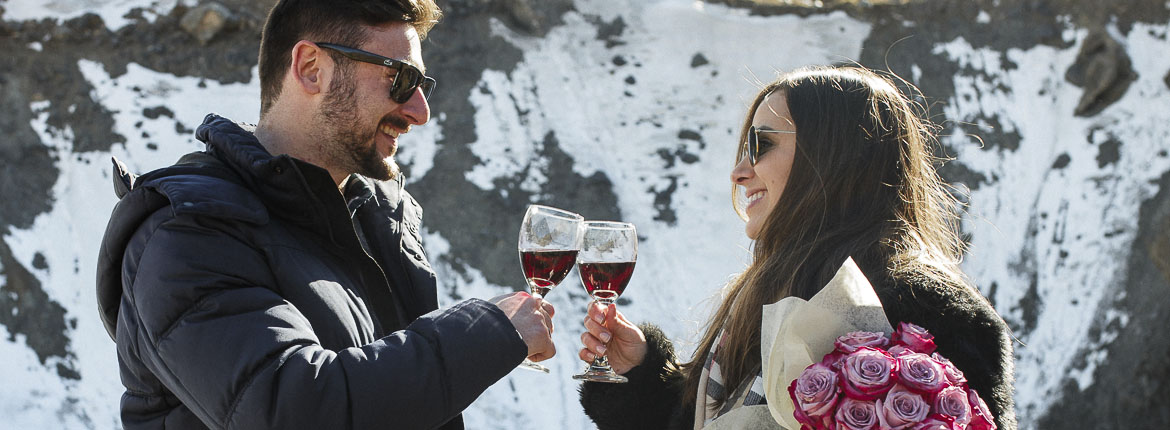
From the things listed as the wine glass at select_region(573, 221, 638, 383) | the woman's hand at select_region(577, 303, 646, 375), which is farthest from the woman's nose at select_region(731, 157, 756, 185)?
the woman's hand at select_region(577, 303, 646, 375)

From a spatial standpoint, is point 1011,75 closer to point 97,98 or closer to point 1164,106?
point 1164,106

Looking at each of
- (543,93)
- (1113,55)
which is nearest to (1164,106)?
(1113,55)

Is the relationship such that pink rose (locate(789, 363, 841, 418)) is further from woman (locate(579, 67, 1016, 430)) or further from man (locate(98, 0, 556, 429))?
man (locate(98, 0, 556, 429))

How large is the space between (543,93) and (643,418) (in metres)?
7.65

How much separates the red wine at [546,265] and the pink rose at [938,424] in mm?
1093

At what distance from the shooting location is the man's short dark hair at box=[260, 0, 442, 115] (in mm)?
2436

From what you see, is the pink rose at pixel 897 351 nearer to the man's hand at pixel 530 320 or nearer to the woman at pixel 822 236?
the woman at pixel 822 236

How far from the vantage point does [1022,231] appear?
29.2 feet

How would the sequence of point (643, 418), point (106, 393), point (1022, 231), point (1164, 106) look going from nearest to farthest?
point (643, 418) < point (106, 393) < point (1022, 231) < point (1164, 106)

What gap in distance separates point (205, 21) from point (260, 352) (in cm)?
946

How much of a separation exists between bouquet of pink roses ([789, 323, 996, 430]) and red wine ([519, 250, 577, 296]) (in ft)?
2.90

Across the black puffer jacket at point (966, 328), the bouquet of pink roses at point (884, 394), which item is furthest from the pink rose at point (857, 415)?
the black puffer jacket at point (966, 328)

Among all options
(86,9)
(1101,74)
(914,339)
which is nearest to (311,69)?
(914,339)

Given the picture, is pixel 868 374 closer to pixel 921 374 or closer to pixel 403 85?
pixel 921 374
